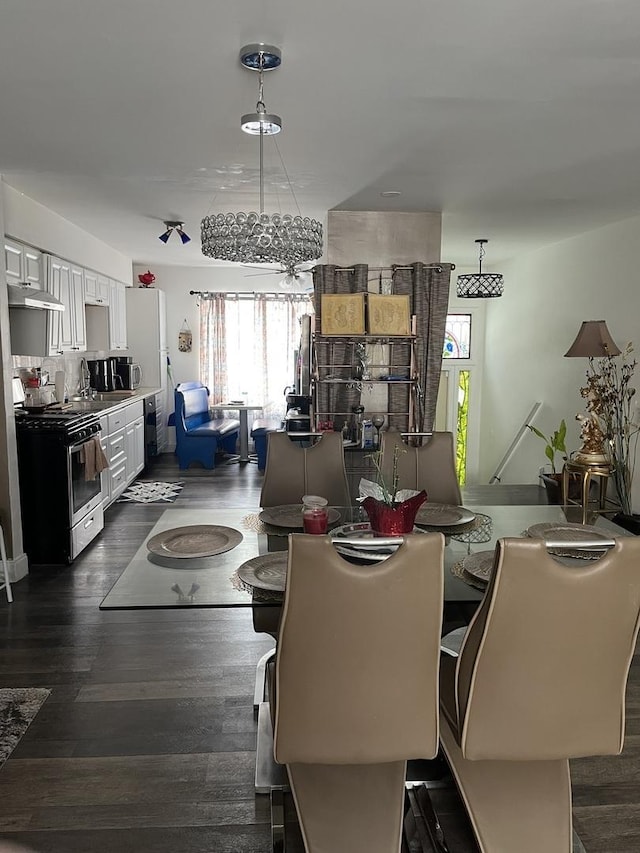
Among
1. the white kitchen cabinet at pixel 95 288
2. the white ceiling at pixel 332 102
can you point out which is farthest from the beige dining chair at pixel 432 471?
the white kitchen cabinet at pixel 95 288

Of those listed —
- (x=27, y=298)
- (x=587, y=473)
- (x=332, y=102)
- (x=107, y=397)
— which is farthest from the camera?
(x=107, y=397)

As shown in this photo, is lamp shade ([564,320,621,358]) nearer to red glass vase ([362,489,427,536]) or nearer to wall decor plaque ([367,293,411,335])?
wall decor plaque ([367,293,411,335])

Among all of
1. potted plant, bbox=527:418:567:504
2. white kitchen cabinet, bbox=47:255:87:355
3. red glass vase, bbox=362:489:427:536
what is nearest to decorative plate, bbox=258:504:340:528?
red glass vase, bbox=362:489:427:536

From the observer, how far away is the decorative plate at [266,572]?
82.7 inches

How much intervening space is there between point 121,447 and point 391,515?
4741mm

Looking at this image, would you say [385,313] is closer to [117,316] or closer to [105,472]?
A: [105,472]

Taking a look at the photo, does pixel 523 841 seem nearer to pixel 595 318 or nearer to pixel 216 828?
pixel 216 828

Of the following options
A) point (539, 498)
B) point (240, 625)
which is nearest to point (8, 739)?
point (240, 625)

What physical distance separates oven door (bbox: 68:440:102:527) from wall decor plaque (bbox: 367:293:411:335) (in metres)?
2.32

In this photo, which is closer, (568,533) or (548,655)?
(548,655)

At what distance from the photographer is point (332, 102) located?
9.16 feet

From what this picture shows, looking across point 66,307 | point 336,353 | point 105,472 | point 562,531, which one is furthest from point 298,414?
point 562,531

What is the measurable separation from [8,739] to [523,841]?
1984 mm

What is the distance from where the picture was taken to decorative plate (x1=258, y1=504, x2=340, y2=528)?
2793 mm
